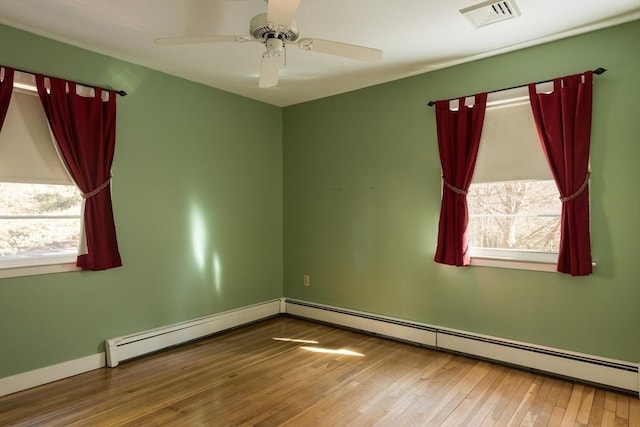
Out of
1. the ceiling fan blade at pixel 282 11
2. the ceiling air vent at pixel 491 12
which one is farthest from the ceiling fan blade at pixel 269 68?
the ceiling air vent at pixel 491 12

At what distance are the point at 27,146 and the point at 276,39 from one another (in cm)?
203

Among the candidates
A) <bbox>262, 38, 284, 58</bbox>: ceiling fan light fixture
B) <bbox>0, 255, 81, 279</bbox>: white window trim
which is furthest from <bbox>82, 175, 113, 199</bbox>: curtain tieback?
<bbox>262, 38, 284, 58</bbox>: ceiling fan light fixture

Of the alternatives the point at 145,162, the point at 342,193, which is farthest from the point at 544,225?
the point at 145,162

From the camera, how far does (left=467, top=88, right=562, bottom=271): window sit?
3062mm

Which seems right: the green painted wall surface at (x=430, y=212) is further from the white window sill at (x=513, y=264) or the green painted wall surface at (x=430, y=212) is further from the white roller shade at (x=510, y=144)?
the white roller shade at (x=510, y=144)

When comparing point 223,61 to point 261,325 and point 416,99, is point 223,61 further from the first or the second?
point 261,325

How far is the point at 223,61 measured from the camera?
3395 millimetres

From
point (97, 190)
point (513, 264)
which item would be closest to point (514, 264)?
point (513, 264)

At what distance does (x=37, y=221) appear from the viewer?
2928mm

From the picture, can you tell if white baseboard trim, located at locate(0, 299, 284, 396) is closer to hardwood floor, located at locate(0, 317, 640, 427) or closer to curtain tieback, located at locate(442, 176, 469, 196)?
hardwood floor, located at locate(0, 317, 640, 427)

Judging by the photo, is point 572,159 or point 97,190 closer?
point 572,159

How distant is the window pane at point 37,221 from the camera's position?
278 centimetres

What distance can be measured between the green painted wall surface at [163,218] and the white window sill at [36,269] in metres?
0.04

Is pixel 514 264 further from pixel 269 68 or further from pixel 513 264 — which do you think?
pixel 269 68
